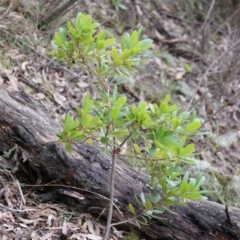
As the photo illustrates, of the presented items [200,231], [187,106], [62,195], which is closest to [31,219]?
[62,195]

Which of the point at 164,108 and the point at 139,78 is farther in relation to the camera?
the point at 139,78

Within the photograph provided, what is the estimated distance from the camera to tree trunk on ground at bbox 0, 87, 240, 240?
9.01 ft

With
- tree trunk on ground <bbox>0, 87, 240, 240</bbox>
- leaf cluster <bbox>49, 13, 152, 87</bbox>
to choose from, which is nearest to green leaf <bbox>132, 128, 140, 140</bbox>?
leaf cluster <bbox>49, 13, 152, 87</bbox>

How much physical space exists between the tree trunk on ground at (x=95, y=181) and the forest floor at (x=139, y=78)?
0.16m

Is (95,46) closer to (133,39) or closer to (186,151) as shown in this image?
(133,39)

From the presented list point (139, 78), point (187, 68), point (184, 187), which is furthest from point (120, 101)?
point (187, 68)

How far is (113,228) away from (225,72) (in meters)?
2.70

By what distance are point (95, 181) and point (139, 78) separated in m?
2.34

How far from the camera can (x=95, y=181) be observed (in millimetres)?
2785

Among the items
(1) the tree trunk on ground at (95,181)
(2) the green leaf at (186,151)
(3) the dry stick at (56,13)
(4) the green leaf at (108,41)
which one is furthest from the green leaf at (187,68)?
(2) the green leaf at (186,151)

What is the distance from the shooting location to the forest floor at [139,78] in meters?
2.77

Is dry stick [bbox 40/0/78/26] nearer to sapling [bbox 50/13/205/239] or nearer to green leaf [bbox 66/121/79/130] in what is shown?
sapling [bbox 50/13/205/239]

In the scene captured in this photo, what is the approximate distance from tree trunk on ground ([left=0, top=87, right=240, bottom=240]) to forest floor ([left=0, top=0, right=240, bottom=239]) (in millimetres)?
162

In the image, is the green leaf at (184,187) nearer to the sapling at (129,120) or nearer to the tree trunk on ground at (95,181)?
the sapling at (129,120)
